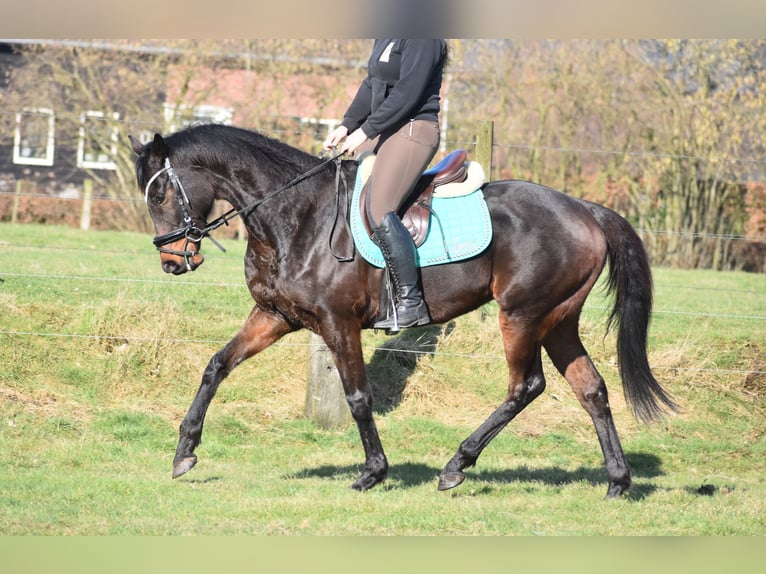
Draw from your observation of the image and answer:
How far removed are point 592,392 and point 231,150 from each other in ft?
10.4

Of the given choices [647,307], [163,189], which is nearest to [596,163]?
[647,307]

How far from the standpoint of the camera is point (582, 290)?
6.85 meters

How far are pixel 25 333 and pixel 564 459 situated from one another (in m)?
5.22

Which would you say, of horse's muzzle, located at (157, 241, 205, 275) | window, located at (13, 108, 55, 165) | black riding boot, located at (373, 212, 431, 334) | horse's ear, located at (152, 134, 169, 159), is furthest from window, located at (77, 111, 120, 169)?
black riding boot, located at (373, 212, 431, 334)

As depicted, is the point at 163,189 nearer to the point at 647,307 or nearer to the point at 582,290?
the point at 582,290

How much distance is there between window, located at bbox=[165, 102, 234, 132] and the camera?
19.4 m

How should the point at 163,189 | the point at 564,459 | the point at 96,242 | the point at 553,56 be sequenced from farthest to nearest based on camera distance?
the point at 553,56
the point at 96,242
the point at 564,459
the point at 163,189

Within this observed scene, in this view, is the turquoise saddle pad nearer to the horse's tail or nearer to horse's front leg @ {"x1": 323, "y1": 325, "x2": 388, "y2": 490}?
horse's front leg @ {"x1": 323, "y1": 325, "x2": 388, "y2": 490}

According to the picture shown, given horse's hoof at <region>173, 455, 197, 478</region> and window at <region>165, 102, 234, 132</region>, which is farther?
window at <region>165, 102, 234, 132</region>

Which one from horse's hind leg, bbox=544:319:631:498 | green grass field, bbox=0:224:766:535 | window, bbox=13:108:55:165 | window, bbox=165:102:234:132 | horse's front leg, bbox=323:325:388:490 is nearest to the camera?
green grass field, bbox=0:224:766:535

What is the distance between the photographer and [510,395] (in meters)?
6.77

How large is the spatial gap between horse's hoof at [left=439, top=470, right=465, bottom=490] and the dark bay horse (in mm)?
10

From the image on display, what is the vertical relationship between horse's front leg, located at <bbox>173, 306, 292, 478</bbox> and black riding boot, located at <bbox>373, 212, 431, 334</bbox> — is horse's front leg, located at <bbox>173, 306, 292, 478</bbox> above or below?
below

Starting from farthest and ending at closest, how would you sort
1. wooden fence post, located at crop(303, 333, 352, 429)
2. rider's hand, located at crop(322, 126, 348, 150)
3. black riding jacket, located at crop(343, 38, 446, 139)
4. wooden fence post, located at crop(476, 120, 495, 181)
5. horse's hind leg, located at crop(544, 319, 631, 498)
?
wooden fence post, located at crop(476, 120, 495, 181), wooden fence post, located at crop(303, 333, 352, 429), horse's hind leg, located at crop(544, 319, 631, 498), rider's hand, located at crop(322, 126, 348, 150), black riding jacket, located at crop(343, 38, 446, 139)
